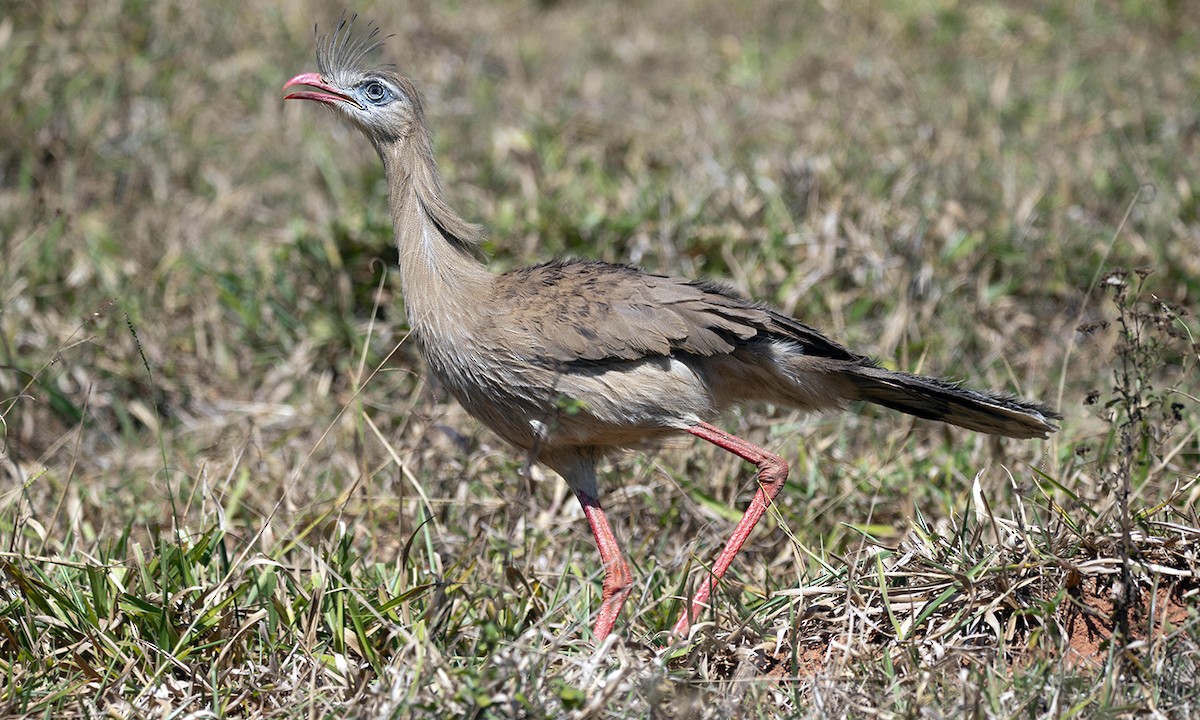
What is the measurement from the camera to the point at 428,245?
3734mm

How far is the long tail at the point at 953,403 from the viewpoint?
3508 millimetres

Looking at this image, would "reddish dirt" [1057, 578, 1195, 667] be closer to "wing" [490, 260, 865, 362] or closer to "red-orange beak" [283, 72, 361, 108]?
"wing" [490, 260, 865, 362]

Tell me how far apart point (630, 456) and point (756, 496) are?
987mm

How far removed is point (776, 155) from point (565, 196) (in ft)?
3.75

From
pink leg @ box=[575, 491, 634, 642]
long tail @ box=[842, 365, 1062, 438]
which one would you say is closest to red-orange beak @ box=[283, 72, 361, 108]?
pink leg @ box=[575, 491, 634, 642]

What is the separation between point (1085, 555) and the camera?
321cm

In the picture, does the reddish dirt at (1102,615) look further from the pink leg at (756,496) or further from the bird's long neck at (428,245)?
the bird's long neck at (428,245)

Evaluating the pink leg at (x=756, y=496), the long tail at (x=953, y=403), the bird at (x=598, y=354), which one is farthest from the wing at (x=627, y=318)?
the pink leg at (x=756, y=496)

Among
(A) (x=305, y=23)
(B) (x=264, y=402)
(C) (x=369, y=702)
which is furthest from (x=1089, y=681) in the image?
(A) (x=305, y=23)

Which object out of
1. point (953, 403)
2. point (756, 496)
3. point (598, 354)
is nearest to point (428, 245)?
point (598, 354)

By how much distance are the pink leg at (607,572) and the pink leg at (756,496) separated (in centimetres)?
20

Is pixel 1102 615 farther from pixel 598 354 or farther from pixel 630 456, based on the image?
pixel 630 456

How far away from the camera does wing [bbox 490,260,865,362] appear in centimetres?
351

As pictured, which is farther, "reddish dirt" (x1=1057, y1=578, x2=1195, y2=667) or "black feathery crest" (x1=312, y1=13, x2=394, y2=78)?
"black feathery crest" (x1=312, y1=13, x2=394, y2=78)
